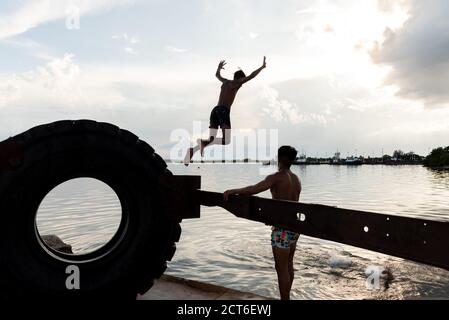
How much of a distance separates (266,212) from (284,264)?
152 cm

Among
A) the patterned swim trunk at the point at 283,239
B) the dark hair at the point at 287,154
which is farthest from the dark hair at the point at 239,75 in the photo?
the patterned swim trunk at the point at 283,239

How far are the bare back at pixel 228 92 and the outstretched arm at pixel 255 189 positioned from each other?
3.28 m

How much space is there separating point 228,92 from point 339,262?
8.37 meters

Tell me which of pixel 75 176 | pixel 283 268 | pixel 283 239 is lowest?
pixel 283 268

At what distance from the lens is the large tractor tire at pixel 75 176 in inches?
102

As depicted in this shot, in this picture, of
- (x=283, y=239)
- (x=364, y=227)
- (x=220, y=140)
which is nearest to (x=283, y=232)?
(x=283, y=239)

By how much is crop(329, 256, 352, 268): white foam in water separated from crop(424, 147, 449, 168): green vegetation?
149999mm

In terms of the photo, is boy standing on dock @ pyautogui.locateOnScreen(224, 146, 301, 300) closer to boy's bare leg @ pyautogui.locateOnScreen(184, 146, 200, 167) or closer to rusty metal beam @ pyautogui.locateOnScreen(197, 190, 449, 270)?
rusty metal beam @ pyautogui.locateOnScreen(197, 190, 449, 270)

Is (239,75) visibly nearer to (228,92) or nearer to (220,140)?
(228,92)

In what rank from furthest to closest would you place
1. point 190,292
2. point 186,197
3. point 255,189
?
point 190,292, point 255,189, point 186,197

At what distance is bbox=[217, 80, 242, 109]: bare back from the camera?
24.1 feet

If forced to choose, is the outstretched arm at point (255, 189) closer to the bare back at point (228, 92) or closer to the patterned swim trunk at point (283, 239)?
the patterned swim trunk at point (283, 239)

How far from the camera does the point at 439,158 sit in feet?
481

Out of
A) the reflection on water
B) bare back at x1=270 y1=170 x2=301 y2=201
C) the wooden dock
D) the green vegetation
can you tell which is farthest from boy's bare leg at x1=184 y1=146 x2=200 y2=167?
the green vegetation
